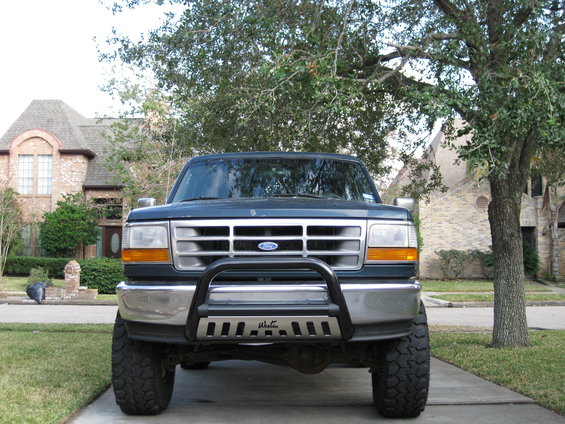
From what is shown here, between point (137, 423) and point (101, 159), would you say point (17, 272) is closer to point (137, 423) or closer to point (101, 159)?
point (101, 159)

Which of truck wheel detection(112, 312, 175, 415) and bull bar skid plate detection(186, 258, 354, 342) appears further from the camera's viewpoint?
truck wheel detection(112, 312, 175, 415)

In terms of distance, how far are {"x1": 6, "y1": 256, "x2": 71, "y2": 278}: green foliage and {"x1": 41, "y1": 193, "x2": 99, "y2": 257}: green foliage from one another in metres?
1.23

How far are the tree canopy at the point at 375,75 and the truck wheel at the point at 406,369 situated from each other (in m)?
2.65

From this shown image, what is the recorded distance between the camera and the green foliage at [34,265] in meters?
26.1

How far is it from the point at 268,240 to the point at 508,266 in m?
5.16

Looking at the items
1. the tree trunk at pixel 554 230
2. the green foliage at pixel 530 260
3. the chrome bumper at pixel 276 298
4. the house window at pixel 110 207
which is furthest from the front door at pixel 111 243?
the chrome bumper at pixel 276 298

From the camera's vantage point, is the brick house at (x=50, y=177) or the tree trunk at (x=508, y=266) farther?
the brick house at (x=50, y=177)

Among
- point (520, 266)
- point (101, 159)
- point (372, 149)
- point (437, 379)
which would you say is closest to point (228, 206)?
point (437, 379)

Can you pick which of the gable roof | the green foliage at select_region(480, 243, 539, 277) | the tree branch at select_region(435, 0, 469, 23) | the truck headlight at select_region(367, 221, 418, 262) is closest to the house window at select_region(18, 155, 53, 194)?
the gable roof

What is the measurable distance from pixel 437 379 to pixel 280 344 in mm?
2740

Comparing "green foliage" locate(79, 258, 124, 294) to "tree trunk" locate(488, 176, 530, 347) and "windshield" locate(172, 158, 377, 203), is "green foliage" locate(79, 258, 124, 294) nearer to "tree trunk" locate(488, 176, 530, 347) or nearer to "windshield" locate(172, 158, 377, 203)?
"tree trunk" locate(488, 176, 530, 347)

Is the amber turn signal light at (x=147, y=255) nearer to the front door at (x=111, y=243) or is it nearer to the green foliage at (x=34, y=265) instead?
the green foliage at (x=34, y=265)

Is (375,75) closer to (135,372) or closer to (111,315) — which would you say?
(135,372)

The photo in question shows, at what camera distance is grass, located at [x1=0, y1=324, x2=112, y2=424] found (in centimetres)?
468
